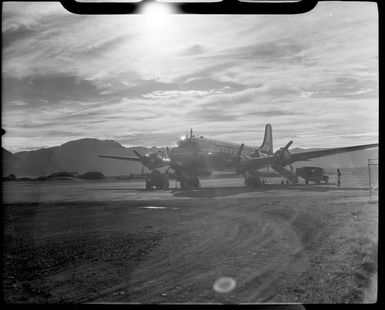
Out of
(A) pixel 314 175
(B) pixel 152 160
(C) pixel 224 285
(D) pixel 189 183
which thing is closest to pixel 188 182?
(D) pixel 189 183

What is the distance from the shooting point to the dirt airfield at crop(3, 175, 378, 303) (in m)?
4.91

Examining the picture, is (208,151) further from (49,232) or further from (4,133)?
(4,133)

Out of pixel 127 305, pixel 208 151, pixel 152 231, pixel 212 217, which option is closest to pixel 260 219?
pixel 212 217

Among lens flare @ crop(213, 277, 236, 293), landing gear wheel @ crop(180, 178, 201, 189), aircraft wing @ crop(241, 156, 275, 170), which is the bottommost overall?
lens flare @ crop(213, 277, 236, 293)

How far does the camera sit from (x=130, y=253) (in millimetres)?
7602

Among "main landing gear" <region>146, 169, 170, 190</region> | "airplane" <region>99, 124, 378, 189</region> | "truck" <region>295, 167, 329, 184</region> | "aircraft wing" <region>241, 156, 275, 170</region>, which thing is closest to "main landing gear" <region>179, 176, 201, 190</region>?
"airplane" <region>99, 124, 378, 189</region>

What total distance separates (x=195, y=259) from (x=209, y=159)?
71.6ft

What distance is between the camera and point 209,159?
28828 millimetres

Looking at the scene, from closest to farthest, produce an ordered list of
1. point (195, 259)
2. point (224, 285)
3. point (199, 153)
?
point (224, 285)
point (195, 259)
point (199, 153)

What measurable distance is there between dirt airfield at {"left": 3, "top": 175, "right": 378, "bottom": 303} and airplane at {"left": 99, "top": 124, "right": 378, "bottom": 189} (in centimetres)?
1554

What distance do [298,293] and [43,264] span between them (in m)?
4.57

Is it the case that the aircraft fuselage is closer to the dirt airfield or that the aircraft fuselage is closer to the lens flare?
the dirt airfield

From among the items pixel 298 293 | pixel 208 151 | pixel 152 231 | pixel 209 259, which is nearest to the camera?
pixel 298 293

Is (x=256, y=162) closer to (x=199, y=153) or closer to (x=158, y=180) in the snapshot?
(x=199, y=153)
